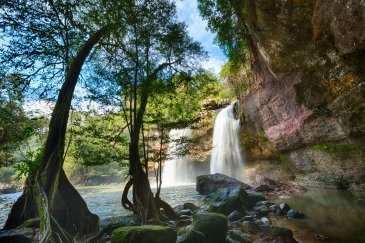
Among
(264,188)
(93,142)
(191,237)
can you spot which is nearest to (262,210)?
(191,237)

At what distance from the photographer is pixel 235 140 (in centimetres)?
2414

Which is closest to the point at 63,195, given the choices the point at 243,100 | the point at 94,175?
the point at 243,100

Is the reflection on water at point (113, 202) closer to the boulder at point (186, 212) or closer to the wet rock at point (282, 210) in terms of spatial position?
the boulder at point (186, 212)

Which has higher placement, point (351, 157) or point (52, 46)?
point (52, 46)

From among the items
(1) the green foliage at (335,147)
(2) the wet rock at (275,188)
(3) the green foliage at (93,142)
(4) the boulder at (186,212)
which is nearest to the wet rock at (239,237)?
(4) the boulder at (186,212)

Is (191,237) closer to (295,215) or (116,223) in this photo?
(116,223)

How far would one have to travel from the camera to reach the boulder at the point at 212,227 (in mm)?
6796

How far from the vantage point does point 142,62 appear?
34.8 feet

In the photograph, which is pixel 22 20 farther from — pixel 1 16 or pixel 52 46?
pixel 52 46

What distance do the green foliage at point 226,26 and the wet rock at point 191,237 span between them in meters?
12.9

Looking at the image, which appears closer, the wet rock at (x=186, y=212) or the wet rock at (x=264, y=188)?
the wet rock at (x=186, y=212)

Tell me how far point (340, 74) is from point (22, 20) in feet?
40.6

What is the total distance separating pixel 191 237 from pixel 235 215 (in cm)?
373

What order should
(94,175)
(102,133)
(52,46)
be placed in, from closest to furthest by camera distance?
1. (52,46)
2. (102,133)
3. (94,175)
